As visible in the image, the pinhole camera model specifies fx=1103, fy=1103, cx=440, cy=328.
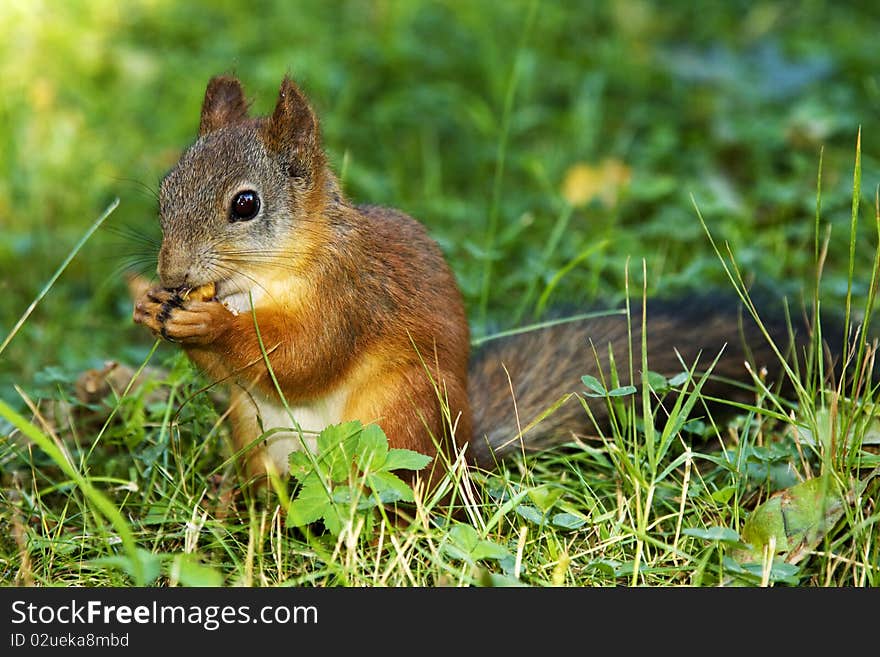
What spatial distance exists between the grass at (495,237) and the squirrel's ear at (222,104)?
29cm

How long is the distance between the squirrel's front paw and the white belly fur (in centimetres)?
22

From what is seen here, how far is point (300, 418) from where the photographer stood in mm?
2273

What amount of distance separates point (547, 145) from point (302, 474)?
262 centimetres

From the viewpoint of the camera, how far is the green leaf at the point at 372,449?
77.5 inches

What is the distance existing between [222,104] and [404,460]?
95cm

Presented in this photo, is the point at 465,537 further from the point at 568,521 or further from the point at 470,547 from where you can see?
the point at 568,521

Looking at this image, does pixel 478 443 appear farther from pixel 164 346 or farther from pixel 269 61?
pixel 269 61

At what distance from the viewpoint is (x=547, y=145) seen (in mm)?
4328

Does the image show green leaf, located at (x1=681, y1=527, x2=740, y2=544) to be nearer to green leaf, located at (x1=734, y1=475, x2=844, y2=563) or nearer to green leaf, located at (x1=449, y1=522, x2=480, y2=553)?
green leaf, located at (x1=734, y1=475, x2=844, y2=563)

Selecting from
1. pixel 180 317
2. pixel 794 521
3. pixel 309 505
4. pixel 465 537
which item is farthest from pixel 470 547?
pixel 180 317

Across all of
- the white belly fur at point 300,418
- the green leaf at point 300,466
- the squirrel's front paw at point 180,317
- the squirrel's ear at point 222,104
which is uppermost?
the squirrel's ear at point 222,104

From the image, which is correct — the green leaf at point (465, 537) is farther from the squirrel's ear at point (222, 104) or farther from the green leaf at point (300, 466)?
the squirrel's ear at point (222, 104)

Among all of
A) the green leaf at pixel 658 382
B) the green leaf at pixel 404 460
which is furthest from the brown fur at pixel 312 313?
the green leaf at pixel 658 382

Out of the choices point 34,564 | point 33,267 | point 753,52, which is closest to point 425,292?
point 34,564
